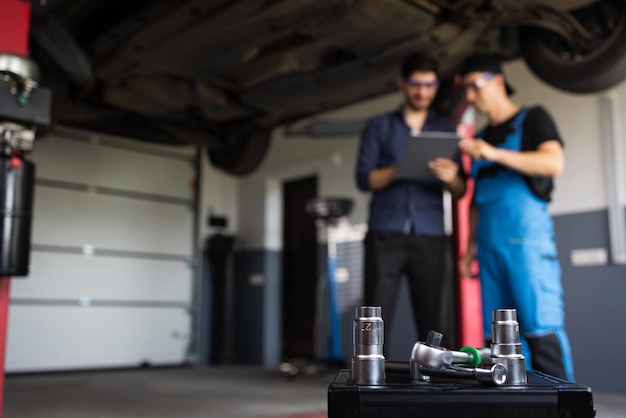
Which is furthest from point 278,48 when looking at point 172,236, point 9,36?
point 172,236

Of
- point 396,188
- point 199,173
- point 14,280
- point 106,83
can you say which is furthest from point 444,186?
point 199,173

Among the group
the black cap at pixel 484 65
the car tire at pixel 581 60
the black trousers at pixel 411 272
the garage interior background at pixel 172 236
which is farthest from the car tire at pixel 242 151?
the black cap at pixel 484 65

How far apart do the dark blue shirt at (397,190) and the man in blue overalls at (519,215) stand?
21 cm

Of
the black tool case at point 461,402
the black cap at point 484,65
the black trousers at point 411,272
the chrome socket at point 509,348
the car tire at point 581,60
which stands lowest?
the black tool case at point 461,402

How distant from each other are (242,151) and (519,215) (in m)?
3.21

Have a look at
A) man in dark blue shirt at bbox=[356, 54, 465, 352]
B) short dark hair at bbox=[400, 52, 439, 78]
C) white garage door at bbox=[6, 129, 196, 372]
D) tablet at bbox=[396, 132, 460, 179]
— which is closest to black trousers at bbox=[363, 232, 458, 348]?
man in dark blue shirt at bbox=[356, 54, 465, 352]

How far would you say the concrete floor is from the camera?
2.85m

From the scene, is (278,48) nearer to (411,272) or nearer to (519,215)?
(411,272)

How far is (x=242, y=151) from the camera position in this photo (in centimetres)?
477

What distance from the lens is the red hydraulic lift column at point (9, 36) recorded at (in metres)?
2.20

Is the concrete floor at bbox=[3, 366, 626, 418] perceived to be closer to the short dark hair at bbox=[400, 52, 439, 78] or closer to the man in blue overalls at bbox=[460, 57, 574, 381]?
the man in blue overalls at bbox=[460, 57, 574, 381]

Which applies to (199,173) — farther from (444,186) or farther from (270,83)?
(444,186)

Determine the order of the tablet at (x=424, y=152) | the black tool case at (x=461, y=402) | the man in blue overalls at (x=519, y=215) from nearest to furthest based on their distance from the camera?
the black tool case at (x=461, y=402)
the man in blue overalls at (x=519, y=215)
the tablet at (x=424, y=152)

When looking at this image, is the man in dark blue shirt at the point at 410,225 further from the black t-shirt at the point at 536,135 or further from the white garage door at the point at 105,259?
the white garage door at the point at 105,259
